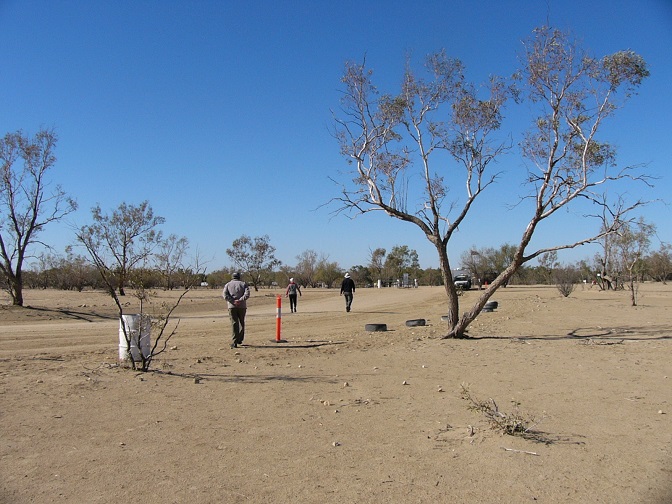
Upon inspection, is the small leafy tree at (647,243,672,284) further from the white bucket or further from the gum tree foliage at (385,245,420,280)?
the white bucket

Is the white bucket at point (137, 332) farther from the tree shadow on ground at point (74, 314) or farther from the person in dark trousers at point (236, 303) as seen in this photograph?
the tree shadow on ground at point (74, 314)

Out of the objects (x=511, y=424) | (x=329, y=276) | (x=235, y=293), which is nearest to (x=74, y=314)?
(x=235, y=293)

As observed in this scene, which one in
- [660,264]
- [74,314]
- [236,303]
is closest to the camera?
[236,303]

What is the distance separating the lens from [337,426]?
20.4 feet

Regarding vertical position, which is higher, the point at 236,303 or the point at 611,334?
the point at 236,303

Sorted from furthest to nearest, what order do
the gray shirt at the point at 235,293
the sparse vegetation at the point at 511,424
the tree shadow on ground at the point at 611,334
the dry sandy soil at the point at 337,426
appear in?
the tree shadow on ground at the point at 611,334
the gray shirt at the point at 235,293
the sparse vegetation at the point at 511,424
the dry sandy soil at the point at 337,426

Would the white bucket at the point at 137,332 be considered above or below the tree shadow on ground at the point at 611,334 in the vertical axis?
above

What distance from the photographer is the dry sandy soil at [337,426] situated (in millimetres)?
4535

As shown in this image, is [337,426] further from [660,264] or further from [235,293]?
[660,264]

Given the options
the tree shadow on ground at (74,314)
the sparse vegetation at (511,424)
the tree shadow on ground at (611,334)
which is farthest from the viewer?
the tree shadow on ground at (74,314)

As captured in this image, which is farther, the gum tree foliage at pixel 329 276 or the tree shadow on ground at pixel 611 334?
the gum tree foliage at pixel 329 276

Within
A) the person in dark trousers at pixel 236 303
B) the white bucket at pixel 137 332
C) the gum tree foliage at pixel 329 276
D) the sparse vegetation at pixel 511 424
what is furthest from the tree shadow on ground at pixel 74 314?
the gum tree foliage at pixel 329 276

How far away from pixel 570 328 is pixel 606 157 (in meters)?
5.66

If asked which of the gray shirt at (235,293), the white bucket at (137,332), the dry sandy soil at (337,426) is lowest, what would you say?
Answer: the dry sandy soil at (337,426)
